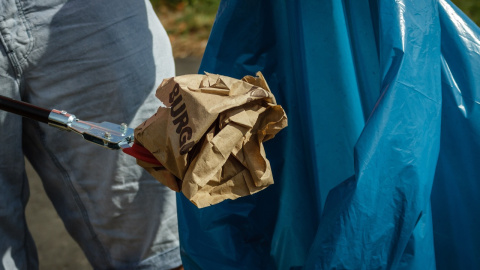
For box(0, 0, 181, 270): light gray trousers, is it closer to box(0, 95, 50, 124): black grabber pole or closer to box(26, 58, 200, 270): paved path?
box(0, 95, 50, 124): black grabber pole

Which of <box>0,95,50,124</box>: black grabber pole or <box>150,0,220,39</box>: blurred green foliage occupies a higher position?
<box>0,95,50,124</box>: black grabber pole

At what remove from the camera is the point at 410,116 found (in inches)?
39.9

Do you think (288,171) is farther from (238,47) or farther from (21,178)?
(21,178)

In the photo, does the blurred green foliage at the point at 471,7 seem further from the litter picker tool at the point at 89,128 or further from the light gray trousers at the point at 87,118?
the litter picker tool at the point at 89,128

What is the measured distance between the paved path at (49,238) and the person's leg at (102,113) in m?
0.61

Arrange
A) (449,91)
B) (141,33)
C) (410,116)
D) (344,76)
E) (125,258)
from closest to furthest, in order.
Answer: (410,116) < (449,91) < (344,76) < (141,33) < (125,258)

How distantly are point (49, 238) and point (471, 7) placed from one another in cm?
267

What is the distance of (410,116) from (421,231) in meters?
0.19

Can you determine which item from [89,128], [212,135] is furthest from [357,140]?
[89,128]

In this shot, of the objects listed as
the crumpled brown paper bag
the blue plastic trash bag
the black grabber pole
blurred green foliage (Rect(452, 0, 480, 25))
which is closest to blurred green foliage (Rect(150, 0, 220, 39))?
blurred green foliage (Rect(452, 0, 480, 25))

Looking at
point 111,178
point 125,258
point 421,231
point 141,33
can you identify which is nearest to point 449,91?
point 421,231

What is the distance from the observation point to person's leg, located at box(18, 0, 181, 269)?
4.45 ft

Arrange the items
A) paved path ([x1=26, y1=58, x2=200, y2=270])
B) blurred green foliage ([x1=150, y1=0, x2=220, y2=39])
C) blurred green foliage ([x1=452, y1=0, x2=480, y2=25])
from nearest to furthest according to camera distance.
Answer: paved path ([x1=26, y1=58, x2=200, y2=270])
blurred green foliage ([x1=452, y1=0, x2=480, y2=25])
blurred green foliage ([x1=150, y1=0, x2=220, y2=39])

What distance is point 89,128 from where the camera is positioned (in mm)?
1065
